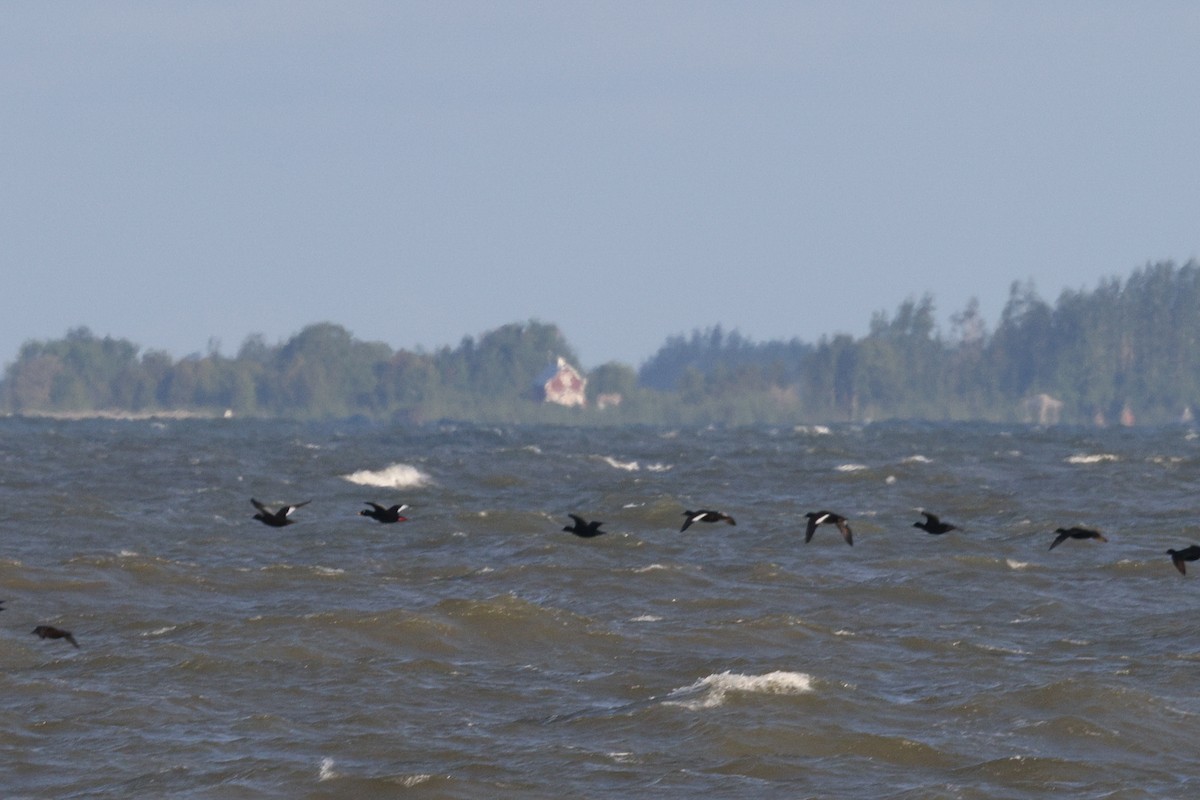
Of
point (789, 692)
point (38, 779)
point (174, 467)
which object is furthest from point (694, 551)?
point (174, 467)

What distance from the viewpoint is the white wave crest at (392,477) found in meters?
52.4

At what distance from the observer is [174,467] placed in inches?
2251

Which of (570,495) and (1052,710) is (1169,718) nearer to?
(1052,710)

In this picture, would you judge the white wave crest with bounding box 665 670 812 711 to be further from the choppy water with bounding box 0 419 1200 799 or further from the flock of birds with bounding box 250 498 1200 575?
the flock of birds with bounding box 250 498 1200 575

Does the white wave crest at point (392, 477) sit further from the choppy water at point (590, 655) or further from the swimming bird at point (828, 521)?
the swimming bird at point (828, 521)

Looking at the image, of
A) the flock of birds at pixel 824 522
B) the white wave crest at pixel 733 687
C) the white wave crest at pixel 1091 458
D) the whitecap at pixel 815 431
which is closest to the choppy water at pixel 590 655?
the white wave crest at pixel 733 687

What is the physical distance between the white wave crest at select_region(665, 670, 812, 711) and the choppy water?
46 mm

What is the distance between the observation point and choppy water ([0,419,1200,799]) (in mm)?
17062

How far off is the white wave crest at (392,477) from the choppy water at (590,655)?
989 centimetres

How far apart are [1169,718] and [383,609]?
33.4ft

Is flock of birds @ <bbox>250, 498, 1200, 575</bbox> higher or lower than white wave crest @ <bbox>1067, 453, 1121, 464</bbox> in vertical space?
lower

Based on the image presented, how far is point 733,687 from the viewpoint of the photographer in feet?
65.5

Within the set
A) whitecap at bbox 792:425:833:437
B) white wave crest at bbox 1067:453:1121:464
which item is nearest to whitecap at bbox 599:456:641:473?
white wave crest at bbox 1067:453:1121:464

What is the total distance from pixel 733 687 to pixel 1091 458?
174 ft
